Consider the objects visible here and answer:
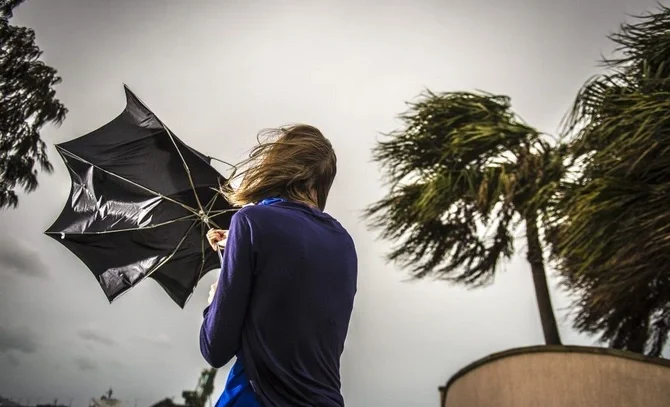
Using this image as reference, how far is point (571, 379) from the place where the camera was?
307 cm

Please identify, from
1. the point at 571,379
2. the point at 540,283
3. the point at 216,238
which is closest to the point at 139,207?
the point at 216,238

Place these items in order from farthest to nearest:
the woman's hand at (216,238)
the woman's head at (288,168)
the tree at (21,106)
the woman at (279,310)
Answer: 1. the tree at (21,106)
2. the woman's hand at (216,238)
3. the woman's head at (288,168)
4. the woman at (279,310)

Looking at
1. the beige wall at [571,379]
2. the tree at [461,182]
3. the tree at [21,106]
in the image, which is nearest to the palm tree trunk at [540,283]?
the tree at [461,182]

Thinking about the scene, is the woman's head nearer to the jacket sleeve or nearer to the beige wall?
the jacket sleeve

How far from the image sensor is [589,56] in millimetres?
6199

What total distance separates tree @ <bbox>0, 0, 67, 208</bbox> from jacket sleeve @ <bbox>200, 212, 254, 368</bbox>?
561 cm

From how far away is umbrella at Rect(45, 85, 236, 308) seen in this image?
1.94 metres

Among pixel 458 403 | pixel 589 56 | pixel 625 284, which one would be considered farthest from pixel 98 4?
pixel 625 284

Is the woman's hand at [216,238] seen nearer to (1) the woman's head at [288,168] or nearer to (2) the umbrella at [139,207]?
(1) the woman's head at [288,168]

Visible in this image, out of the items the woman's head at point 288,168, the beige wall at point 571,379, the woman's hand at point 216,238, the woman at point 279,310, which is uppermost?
the woman's head at point 288,168

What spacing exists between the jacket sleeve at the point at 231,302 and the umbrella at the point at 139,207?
1.21 metres

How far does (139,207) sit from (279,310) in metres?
1.67

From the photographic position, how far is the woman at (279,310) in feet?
2.22

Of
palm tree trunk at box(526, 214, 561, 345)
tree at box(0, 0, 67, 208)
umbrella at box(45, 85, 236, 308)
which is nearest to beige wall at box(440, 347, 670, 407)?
palm tree trunk at box(526, 214, 561, 345)
